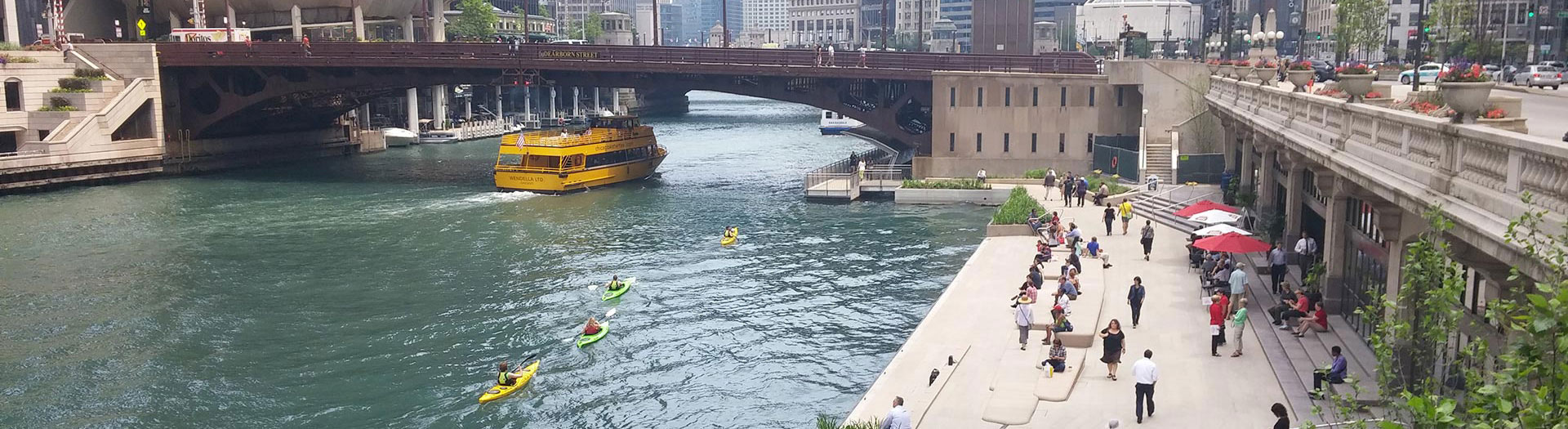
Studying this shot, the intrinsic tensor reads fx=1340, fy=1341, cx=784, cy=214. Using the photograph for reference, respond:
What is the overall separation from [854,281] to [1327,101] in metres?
22.1

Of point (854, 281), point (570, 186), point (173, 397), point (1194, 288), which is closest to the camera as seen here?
point (173, 397)

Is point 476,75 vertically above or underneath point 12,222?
above

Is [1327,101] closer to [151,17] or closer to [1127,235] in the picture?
[1127,235]

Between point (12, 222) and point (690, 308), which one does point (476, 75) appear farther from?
point (690, 308)

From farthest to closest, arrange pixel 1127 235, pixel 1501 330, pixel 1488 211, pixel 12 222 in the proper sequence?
1. pixel 12 222
2. pixel 1127 235
3. pixel 1501 330
4. pixel 1488 211

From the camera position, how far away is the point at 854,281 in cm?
4550

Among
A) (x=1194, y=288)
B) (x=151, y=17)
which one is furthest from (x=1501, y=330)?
(x=151, y=17)

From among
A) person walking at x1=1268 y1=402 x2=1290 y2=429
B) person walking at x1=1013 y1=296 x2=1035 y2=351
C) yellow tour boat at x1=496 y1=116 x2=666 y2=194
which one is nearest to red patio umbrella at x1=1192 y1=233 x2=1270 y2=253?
person walking at x1=1013 y1=296 x2=1035 y2=351

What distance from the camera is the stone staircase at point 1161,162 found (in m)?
64.6

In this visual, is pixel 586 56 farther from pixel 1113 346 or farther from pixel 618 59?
pixel 1113 346

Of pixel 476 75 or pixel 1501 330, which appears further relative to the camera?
pixel 476 75

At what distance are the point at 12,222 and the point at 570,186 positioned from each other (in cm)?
2689

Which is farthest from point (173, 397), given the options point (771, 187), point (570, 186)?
point (771, 187)

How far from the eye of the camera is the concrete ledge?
218 feet
